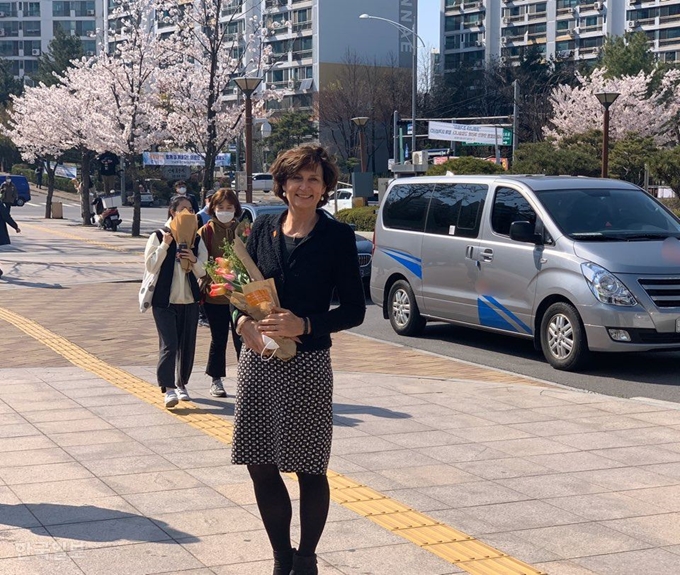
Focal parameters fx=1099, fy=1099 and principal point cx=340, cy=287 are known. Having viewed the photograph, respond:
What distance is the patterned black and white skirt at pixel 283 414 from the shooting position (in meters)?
4.23

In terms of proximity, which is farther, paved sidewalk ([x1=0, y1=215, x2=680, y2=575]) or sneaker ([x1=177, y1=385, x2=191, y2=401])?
sneaker ([x1=177, y1=385, x2=191, y2=401])

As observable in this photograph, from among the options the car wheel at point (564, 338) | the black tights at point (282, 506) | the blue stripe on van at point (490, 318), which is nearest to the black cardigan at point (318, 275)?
the black tights at point (282, 506)

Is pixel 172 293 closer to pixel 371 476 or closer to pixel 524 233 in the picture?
pixel 371 476

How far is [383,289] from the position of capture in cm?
1360

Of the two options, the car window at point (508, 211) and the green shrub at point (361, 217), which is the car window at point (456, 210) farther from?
the green shrub at point (361, 217)

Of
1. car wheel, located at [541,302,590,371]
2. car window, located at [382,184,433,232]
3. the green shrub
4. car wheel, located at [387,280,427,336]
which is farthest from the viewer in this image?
the green shrub

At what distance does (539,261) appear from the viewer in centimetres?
1093

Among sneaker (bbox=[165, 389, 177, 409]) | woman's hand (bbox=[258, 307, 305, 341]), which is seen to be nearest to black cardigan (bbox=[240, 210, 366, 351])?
woman's hand (bbox=[258, 307, 305, 341])

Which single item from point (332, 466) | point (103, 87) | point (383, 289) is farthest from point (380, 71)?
point (332, 466)

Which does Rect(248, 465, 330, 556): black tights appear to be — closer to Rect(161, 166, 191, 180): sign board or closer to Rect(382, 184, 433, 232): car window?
Rect(382, 184, 433, 232): car window

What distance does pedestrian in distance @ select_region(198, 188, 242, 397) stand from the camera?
28.6 ft

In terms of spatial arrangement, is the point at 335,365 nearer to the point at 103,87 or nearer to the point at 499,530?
the point at 499,530

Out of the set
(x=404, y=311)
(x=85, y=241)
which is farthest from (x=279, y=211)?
(x=85, y=241)

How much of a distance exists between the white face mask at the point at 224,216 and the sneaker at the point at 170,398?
55.6 inches
